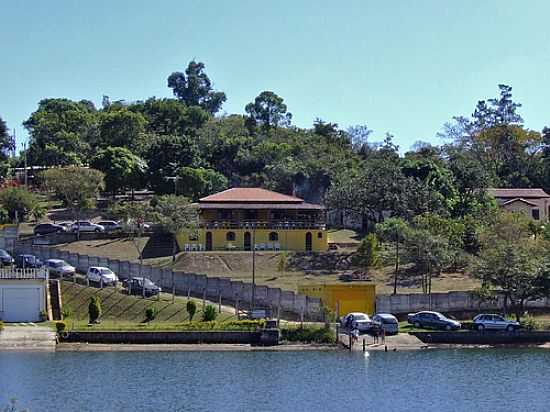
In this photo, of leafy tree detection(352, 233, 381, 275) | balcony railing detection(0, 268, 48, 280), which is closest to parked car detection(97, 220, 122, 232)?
leafy tree detection(352, 233, 381, 275)

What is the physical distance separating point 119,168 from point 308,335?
155ft

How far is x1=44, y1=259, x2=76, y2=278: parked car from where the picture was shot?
8031 centimetres

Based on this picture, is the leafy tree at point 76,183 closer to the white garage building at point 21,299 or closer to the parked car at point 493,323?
the white garage building at point 21,299

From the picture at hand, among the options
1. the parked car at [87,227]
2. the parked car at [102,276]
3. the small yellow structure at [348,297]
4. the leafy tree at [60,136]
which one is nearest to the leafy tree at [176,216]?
the parked car at [87,227]

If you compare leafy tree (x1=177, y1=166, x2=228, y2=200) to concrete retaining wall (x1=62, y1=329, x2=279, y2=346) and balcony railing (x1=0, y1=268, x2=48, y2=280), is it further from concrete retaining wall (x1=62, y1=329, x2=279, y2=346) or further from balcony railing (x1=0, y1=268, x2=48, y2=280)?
concrete retaining wall (x1=62, y1=329, x2=279, y2=346)

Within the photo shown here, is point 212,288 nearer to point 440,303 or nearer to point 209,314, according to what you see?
point 209,314

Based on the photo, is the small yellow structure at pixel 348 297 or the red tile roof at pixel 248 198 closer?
the small yellow structure at pixel 348 297

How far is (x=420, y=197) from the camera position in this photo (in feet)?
319

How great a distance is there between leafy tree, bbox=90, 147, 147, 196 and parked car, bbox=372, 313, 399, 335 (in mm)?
47092

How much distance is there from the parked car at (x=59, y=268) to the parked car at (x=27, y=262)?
0.82 meters

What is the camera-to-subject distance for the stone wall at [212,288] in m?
72.6

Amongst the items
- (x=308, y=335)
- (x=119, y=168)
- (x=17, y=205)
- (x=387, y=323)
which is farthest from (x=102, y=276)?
(x=119, y=168)

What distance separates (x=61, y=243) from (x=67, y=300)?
1873cm

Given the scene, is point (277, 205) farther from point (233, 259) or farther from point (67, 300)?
point (67, 300)
